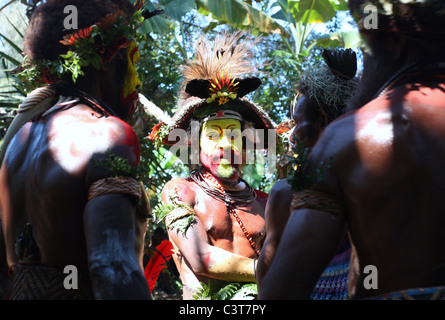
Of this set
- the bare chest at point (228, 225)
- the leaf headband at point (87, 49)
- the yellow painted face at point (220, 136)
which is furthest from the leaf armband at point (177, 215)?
the leaf headband at point (87, 49)

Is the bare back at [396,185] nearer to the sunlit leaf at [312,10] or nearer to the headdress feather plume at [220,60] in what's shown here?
the headdress feather plume at [220,60]

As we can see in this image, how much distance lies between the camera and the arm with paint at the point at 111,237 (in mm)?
2037

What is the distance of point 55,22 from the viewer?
2.58 metres

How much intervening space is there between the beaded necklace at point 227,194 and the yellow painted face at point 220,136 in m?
0.21

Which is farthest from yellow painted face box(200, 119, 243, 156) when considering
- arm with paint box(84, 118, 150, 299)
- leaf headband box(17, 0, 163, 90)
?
arm with paint box(84, 118, 150, 299)

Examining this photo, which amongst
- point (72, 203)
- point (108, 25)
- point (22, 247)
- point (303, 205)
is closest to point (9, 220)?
point (22, 247)

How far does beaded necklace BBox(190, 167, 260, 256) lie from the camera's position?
4.49 metres

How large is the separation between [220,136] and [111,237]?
2.73m

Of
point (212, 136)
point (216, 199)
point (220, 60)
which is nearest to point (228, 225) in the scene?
point (216, 199)

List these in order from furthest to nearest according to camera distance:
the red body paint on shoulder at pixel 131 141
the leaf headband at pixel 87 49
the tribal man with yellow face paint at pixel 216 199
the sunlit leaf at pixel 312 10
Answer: the sunlit leaf at pixel 312 10, the tribal man with yellow face paint at pixel 216 199, the leaf headband at pixel 87 49, the red body paint on shoulder at pixel 131 141

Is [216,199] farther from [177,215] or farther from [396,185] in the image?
[396,185]
